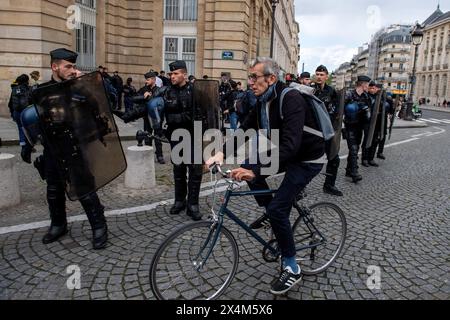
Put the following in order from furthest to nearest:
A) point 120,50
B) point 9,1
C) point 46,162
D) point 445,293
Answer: point 120,50
point 9,1
point 46,162
point 445,293

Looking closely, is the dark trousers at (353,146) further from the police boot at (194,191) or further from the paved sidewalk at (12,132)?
the paved sidewalk at (12,132)

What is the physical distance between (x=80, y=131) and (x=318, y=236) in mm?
2496

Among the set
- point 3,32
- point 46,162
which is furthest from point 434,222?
point 3,32

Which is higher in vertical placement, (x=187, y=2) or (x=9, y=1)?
(x=187, y=2)

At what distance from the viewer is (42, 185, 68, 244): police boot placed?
411 cm

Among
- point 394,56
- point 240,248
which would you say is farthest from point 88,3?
point 394,56

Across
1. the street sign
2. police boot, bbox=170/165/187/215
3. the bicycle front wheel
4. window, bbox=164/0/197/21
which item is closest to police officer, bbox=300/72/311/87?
police boot, bbox=170/165/187/215

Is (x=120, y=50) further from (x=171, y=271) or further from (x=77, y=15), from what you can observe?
(x=171, y=271)

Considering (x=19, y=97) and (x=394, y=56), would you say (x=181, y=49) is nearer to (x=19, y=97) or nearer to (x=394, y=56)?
(x=19, y=97)

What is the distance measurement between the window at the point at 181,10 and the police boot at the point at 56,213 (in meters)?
17.1

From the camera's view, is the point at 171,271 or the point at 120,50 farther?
the point at 120,50

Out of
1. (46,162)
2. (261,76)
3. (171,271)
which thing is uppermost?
(261,76)
